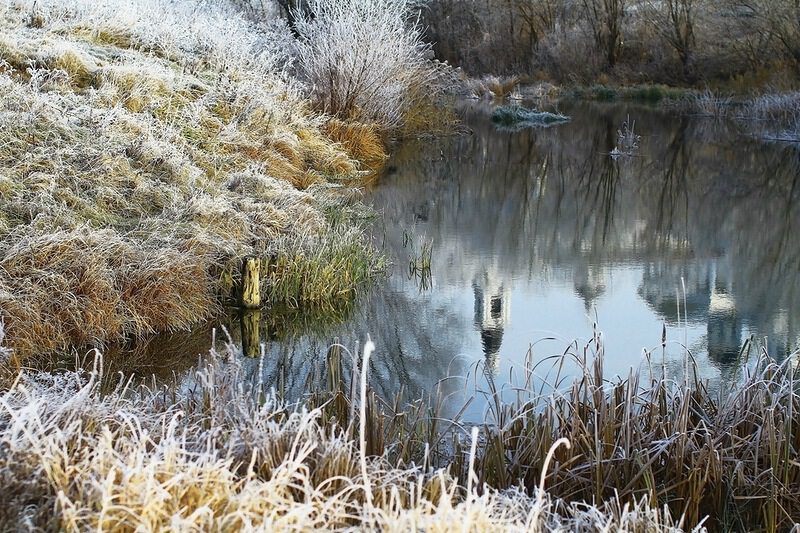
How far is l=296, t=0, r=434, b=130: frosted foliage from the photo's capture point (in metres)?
13.5

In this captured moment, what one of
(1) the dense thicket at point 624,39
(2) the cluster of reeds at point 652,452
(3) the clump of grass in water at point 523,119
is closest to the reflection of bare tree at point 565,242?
(2) the cluster of reeds at point 652,452

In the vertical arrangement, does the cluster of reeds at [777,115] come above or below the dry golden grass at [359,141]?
above

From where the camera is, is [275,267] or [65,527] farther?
[275,267]

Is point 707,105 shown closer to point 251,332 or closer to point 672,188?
point 672,188

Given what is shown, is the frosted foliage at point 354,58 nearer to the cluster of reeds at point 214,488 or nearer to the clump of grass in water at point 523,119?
the clump of grass in water at point 523,119

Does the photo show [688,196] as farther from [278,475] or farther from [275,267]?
[278,475]

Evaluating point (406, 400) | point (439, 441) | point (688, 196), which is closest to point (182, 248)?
point (406, 400)

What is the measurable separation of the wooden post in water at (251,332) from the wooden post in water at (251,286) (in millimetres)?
53

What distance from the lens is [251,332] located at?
573 cm

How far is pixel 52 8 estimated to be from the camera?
35.2ft

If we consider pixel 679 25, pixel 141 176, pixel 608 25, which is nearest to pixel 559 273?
pixel 141 176

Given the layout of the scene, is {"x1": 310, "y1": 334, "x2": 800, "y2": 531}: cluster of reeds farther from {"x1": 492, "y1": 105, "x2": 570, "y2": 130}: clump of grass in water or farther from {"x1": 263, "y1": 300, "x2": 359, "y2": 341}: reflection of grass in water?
{"x1": 492, "y1": 105, "x2": 570, "y2": 130}: clump of grass in water

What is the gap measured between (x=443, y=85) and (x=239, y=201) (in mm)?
12416

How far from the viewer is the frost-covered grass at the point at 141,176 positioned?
522 cm
